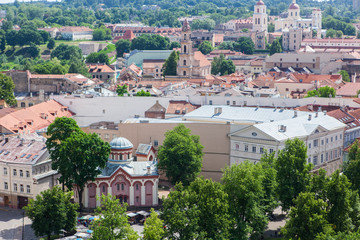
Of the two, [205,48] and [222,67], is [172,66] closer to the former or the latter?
[222,67]

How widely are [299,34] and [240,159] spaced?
124 meters

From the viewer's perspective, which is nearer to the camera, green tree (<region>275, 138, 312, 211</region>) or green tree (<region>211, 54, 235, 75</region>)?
green tree (<region>275, 138, 312, 211</region>)

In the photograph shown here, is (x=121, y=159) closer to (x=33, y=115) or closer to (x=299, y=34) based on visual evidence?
(x=33, y=115)

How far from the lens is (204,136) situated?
69.6 meters

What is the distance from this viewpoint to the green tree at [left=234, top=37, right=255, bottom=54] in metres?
189

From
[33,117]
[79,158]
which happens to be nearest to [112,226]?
[79,158]

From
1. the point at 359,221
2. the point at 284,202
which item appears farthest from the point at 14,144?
the point at 359,221

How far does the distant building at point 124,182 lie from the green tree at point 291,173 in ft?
39.5

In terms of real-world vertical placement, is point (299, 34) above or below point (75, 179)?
above

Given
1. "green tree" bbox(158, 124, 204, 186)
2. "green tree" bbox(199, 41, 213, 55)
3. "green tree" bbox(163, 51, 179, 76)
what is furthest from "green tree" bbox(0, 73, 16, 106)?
"green tree" bbox(199, 41, 213, 55)

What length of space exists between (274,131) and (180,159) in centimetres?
924

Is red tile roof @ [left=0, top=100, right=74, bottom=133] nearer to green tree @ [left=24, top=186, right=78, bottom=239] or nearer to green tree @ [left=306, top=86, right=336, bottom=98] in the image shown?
green tree @ [left=24, top=186, right=78, bottom=239]

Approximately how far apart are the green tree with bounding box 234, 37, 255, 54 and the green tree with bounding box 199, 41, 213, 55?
23.0 ft

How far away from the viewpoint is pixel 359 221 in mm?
50000
